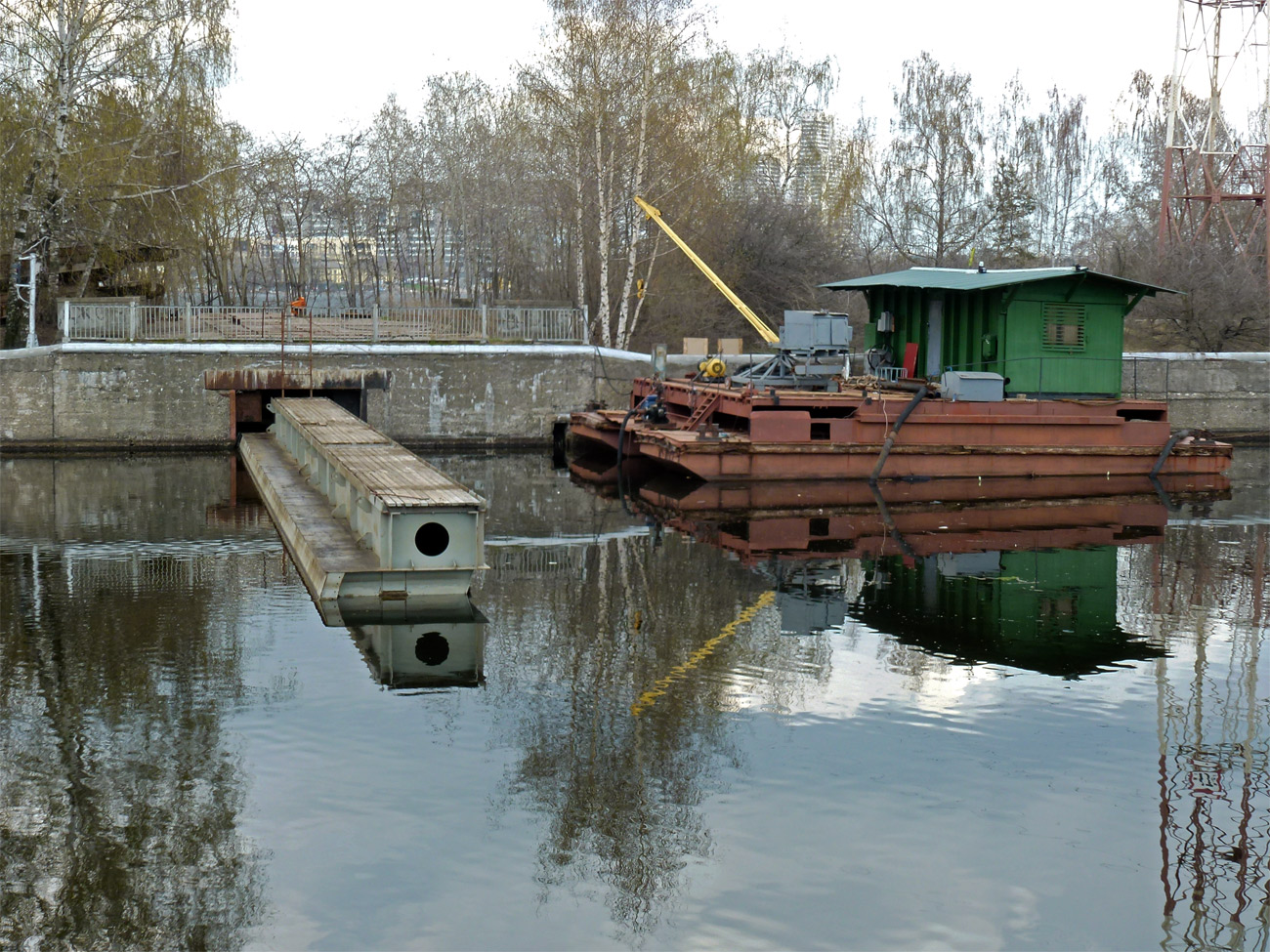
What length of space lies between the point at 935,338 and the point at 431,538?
14.5 m

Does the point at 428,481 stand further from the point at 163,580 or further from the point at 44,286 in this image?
the point at 44,286

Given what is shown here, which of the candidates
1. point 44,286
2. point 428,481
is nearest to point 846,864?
point 428,481

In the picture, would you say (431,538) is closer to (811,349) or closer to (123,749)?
(123,749)

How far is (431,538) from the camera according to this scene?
41.6 feet

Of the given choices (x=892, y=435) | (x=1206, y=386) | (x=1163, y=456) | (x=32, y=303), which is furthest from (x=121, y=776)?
(x=1206, y=386)

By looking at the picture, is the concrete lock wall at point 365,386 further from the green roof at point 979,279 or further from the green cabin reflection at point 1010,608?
the green cabin reflection at point 1010,608

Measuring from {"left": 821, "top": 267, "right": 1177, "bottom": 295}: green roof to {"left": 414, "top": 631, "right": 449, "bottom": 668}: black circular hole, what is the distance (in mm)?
13978

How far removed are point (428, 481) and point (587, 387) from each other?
14.8 m

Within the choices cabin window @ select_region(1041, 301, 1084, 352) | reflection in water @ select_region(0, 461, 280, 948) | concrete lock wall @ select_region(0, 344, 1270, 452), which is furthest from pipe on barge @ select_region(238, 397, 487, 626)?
cabin window @ select_region(1041, 301, 1084, 352)

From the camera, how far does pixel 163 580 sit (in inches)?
511

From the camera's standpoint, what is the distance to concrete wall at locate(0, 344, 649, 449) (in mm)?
25094

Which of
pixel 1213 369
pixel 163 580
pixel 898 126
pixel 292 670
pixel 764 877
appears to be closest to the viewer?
pixel 764 877

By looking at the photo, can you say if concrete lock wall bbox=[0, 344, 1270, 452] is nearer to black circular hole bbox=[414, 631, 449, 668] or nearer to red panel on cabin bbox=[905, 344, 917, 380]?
red panel on cabin bbox=[905, 344, 917, 380]

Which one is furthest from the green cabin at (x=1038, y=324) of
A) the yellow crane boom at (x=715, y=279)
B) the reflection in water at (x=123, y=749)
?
the reflection in water at (x=123, y=749)
